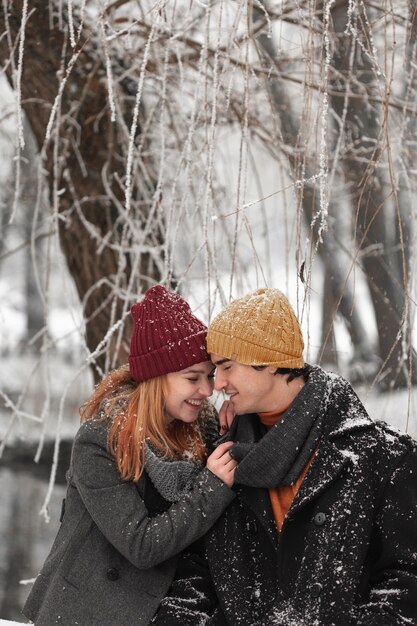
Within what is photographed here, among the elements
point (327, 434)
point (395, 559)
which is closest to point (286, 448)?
point (327, 434)

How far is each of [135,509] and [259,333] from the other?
1.62 feet

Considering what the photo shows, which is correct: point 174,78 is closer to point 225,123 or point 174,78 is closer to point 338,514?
point 225,123

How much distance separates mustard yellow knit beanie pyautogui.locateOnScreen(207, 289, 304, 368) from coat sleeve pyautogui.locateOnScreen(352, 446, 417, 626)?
377 millimetres

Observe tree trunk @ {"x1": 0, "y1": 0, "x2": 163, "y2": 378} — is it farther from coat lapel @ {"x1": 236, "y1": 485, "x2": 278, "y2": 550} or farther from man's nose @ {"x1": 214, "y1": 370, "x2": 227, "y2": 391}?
coat lapel @ {"x1": 236, "y1": 485, "x2": 278, "y2": 550}

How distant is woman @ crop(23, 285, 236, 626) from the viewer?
2.03m

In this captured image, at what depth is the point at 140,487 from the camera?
6.98 feet

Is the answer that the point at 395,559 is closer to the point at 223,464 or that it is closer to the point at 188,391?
the point at 223,464

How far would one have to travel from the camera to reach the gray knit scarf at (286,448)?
6.62ft

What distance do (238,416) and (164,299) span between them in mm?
345

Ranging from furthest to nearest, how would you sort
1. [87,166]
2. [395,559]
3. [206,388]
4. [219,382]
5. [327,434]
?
[87,166] → [206,388] → [219,382] → [327,434] → [395,559]

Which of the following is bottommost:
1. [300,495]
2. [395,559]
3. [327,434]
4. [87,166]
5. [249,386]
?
[395,559]

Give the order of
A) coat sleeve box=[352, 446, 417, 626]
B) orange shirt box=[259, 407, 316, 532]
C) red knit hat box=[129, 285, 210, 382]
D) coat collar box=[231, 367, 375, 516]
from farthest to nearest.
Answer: red knit hat box=[129, 285, 210, 382] → orange shirt box=[259, 407, 316, 532] → coat collar box=[231, 367, 375, 516] → coat sleeve box=[352, 446, 417, 626]

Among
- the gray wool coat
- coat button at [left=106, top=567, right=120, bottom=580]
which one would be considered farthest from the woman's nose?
coat button at [left=106, top=567, right=120, bottom=580]

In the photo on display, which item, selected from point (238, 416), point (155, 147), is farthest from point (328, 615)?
point (155, 147)
